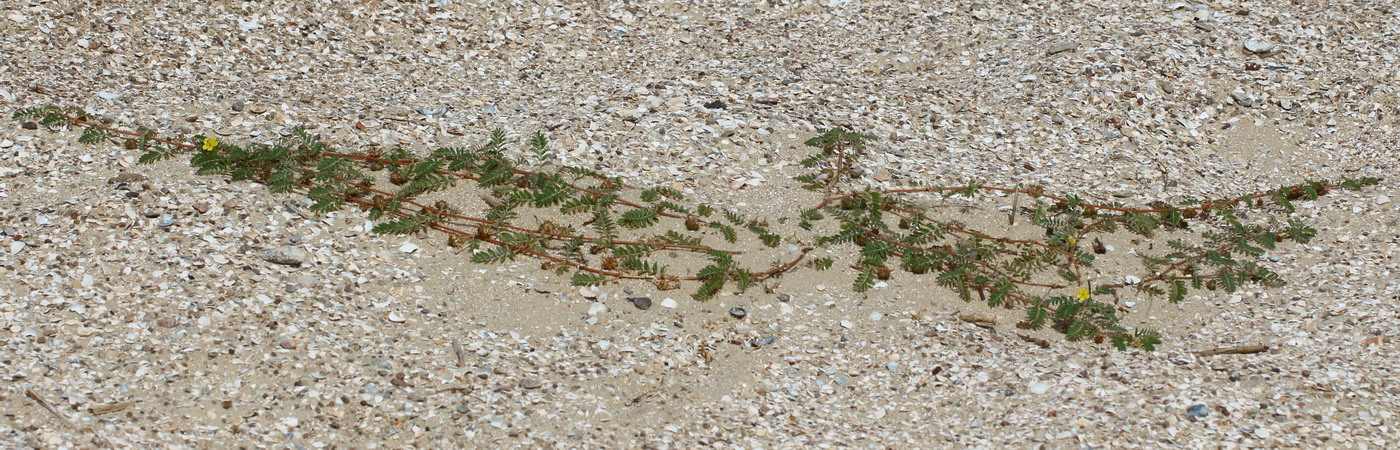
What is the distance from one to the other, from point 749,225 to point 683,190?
63cm

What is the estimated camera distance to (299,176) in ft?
20.4

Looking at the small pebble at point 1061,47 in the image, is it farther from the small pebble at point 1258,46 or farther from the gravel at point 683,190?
the small pebble at point 1258,46

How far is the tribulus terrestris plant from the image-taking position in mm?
5676

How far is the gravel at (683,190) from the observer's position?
4.71 metres

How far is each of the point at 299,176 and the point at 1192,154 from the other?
536 cm

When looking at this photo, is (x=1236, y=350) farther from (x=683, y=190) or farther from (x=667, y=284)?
(x=683, y=190)

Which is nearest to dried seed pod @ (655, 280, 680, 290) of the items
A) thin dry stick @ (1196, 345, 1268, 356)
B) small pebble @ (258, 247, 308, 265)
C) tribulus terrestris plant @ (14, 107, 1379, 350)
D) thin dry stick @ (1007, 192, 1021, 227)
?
tribulus terrestris plant @ (14, 107, 1379, 350)

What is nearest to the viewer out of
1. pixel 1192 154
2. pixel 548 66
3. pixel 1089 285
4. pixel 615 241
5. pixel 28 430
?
pixel 28 430

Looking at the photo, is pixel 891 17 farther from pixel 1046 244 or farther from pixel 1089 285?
pixel 1089 285

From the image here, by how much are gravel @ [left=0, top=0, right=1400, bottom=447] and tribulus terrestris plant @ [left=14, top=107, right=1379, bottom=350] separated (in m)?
0.13

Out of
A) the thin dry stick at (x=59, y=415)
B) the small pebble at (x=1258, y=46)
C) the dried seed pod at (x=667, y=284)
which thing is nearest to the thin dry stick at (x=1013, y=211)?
the dried seed pod at (x=667, y=284)

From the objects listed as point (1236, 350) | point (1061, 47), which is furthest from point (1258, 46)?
point (1236, 350)

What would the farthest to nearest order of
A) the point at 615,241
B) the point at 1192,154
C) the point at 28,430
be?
the point at 1192,154 < the point at 615,241 < the point at 28,430

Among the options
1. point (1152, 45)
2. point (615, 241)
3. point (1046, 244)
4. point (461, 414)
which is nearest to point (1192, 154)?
point (1152, 45)
